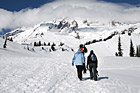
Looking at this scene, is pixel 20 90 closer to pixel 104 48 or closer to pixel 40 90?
pixel 40 90

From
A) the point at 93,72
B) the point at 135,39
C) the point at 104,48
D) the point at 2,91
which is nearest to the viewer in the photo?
the point at 2,91

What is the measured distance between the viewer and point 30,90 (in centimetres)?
834

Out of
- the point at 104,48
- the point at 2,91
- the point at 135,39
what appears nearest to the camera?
the point at 2,91

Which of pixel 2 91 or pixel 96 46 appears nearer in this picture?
pixel 2 91

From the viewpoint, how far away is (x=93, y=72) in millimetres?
11516

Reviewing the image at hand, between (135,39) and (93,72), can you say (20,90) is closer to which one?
(93,72)

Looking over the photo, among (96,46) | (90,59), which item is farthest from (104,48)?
(90,59)

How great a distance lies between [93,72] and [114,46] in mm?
155355

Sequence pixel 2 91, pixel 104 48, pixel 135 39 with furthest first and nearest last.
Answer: pixel 135 39, pixel 104 48, pixel 2 91

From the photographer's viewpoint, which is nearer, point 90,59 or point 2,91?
point 2,91

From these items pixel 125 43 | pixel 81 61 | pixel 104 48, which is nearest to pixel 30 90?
pixel 81 61

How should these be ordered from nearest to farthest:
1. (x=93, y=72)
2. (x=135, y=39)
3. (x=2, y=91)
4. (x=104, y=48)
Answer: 1. (x=2, y=91)
2. (x=93, y=72)
3. (x=104, y=48)
4. (x=135, y=39)

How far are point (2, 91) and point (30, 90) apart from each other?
4.71ft

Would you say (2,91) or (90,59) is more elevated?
(90,59)
